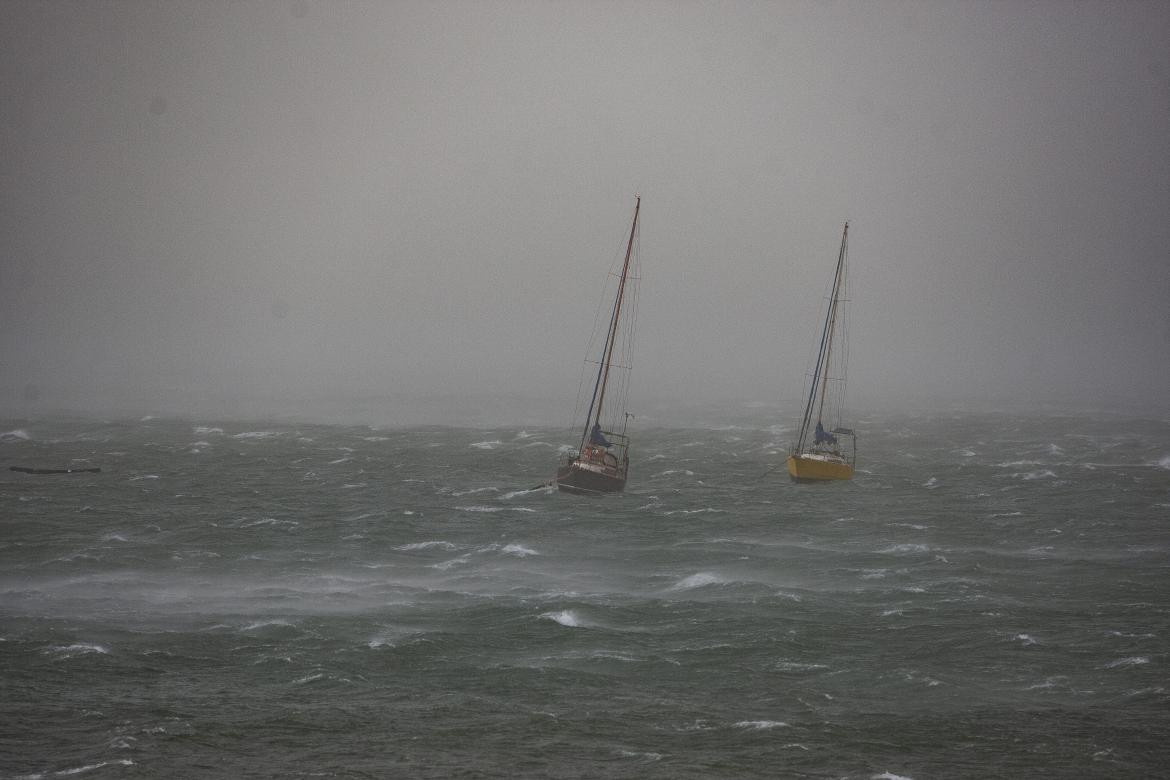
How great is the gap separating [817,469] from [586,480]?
23.6 meters

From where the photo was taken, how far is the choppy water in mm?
35812

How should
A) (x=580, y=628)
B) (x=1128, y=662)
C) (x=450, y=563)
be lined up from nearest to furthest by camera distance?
(x=1128, y=662), (x=580, y=628), (x=450, y=563)

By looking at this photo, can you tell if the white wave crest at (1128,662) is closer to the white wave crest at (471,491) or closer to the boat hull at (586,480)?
the boat hull at (586,480)

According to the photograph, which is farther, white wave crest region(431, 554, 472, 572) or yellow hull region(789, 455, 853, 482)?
yellow hull region(789, 455, 853, 482)

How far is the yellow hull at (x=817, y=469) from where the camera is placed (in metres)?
94.1

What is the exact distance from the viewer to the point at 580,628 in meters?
50.5

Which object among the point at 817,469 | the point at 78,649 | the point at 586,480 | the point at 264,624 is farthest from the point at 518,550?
the point at 817,469

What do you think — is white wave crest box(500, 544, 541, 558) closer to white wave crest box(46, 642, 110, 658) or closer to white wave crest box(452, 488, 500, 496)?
white wave crest box(452, 488, 500, 496)

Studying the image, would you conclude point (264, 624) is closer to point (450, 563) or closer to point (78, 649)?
point (78, 649)

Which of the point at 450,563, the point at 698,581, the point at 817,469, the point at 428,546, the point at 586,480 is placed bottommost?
the point at 698,581

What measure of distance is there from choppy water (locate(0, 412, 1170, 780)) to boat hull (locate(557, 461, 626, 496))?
1.58 metres

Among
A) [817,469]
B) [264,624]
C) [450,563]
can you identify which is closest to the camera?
[264,624]

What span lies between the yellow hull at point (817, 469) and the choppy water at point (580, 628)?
1353mm

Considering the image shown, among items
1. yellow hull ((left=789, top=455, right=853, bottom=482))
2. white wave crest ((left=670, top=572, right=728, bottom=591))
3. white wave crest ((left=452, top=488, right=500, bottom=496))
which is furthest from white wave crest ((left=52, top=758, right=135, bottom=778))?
yellow hull ((left=789, top=455, right=853, bottom=482))
